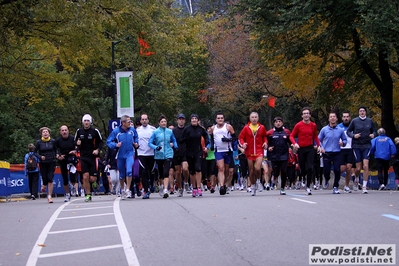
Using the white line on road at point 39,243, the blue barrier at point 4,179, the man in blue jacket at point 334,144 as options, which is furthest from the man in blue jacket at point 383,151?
the white line on road at point 39,243

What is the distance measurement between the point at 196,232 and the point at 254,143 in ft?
26.0

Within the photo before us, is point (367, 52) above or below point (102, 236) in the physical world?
above

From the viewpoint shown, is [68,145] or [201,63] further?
[201,63]

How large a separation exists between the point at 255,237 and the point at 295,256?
1.50m

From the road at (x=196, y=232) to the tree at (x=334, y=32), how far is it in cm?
1239

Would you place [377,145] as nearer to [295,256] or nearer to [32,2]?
[32,2]

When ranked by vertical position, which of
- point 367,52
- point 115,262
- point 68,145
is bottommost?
point 115,262

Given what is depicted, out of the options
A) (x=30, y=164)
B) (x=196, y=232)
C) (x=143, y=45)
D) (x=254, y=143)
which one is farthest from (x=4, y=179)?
(x=196, y=232)

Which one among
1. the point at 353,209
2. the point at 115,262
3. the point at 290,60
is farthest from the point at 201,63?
the point at 115,262

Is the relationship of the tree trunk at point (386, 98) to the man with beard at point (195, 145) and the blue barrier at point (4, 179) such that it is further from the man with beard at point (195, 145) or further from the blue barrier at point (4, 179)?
the blue barrier at point (4, 179)

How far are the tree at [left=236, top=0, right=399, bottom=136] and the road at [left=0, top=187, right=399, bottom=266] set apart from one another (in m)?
12.4

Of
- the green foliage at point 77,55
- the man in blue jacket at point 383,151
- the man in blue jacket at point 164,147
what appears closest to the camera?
the man in blue jacket at point 164,147

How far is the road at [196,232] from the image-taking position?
8508 mm

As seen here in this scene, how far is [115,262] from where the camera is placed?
8.27 m
